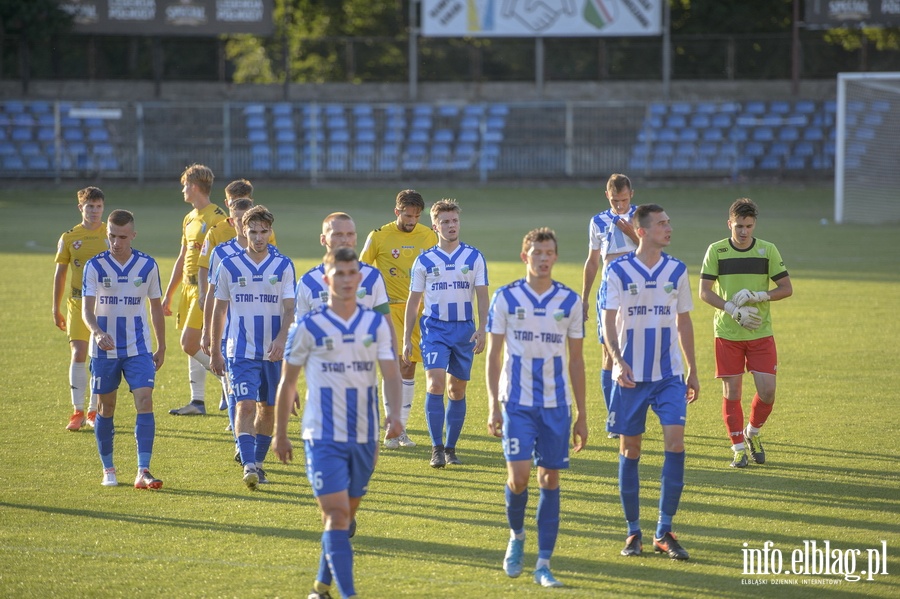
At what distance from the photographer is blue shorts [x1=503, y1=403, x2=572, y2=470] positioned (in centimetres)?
608

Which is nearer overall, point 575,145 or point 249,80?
point 575,145

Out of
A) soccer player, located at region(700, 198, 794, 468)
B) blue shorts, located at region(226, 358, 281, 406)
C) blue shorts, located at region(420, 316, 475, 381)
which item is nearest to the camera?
blue shorts, located at region(226, 358, 281, 406)

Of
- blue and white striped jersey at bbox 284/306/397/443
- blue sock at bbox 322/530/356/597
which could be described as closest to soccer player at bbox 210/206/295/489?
blue and white striped jersey at bbox 284/306/397/443

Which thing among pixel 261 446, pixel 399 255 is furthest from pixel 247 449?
pixel 399 255

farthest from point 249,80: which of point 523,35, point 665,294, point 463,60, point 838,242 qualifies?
point 665,294

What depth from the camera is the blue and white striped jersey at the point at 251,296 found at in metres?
7.94

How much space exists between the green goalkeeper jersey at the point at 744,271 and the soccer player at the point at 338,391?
3678 mm

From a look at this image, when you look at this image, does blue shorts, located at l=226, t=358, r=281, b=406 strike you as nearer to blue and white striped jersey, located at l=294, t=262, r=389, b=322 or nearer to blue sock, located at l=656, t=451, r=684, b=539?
blue and white striped jersey, located at l=294, t=262, r=389, b=322

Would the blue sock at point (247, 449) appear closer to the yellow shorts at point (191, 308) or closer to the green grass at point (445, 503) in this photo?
the green grass at point (445, 503)

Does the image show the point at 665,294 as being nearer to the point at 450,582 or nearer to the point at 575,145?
the point at 450,582

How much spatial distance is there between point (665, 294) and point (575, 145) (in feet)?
105

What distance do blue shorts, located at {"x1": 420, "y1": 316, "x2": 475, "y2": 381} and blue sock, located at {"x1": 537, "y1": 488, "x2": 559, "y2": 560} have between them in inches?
104

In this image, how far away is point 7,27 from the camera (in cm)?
3744

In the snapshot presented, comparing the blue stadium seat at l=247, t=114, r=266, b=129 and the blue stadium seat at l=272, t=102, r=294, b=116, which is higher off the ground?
the blue stadium seat at l=272, t=102, r=294, b=116
